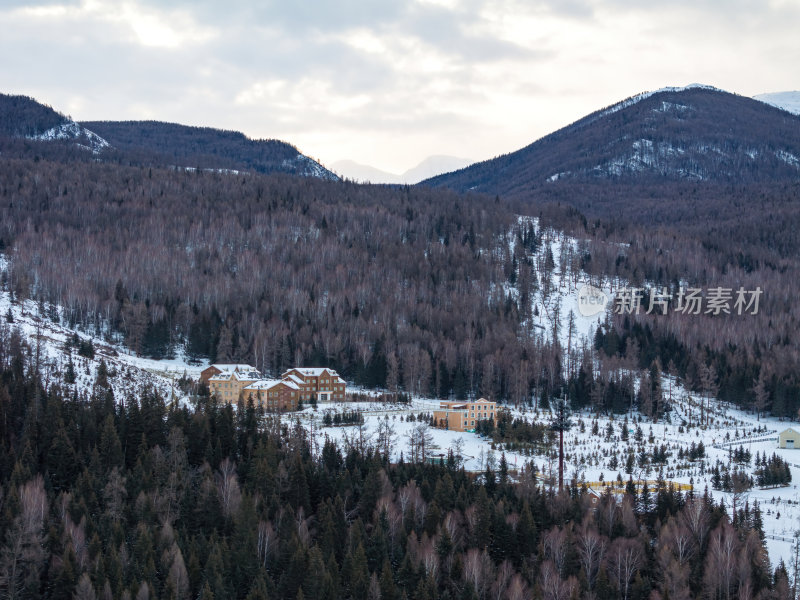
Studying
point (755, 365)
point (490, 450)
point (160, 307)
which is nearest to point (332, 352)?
point (160, 307)

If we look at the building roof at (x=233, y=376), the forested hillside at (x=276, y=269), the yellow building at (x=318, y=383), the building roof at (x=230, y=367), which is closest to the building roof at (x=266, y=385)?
the building roof at (x=233, y=376)

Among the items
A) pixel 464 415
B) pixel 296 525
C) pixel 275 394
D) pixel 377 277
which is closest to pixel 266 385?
pixel 275 394

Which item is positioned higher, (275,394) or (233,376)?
(233,376)

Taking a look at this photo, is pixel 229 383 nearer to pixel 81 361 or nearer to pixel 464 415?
pixel 81 361

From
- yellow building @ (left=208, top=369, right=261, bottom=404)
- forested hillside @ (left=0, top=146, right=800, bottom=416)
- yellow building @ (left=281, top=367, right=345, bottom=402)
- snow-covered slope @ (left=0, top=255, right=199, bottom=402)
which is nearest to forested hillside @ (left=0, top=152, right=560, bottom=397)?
forested hillside @ (left=0, top=146, right=800, bottom=416)

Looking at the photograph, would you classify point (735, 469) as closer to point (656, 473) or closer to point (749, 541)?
point (656, 473)

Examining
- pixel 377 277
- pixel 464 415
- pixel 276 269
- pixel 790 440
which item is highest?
pixel 276 269

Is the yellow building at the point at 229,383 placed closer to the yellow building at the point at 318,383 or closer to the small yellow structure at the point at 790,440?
the yellow building at the point at 318,383

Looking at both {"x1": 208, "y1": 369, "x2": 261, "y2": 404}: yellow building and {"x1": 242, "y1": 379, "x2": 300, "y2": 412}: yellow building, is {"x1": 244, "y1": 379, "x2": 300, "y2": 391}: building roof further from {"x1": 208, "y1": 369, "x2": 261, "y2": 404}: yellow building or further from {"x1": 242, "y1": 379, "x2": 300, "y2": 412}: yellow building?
{"x1": 208, "y1": 369, "x2": 261, "y2": 404}: yellow building
